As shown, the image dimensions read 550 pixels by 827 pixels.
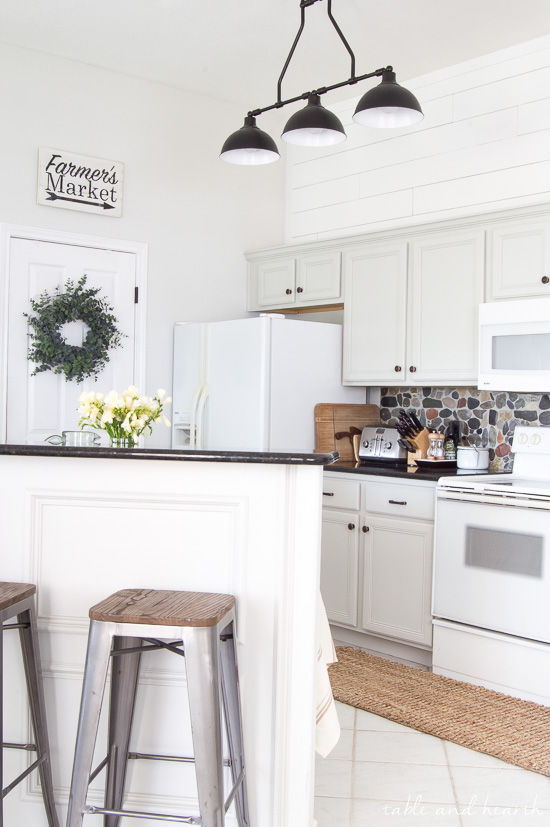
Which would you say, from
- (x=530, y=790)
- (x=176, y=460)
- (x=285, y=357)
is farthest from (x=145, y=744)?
(x=285, y=357)

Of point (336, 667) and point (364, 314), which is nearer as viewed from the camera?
point (336, 667)

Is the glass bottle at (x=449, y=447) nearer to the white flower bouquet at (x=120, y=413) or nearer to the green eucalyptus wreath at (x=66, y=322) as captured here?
the green eucalyptus wreath at (x=66, y=322)

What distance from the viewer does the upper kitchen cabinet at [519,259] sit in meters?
3.67

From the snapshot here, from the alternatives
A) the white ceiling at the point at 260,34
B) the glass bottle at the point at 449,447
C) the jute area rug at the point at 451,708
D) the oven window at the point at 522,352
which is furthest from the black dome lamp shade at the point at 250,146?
the jute area rug at the point at 451,708

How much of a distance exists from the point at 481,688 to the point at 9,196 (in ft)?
10.8

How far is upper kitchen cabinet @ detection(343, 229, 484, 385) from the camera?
3988 mm

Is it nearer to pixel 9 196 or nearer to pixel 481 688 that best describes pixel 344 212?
pixel 9 196

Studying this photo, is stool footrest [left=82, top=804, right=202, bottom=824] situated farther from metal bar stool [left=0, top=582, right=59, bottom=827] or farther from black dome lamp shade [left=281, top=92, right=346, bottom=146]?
black dome lamp shade [left=281, top=92, right=346, bottom=146]

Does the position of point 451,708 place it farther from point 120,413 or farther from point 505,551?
point 120,413

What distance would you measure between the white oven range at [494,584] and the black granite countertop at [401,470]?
150 millimetres

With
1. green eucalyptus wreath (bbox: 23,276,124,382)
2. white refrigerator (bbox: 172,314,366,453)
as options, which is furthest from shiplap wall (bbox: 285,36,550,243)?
green eucalyptus wreath (bbox: 23,276,124,382)

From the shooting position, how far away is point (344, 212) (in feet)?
16.2

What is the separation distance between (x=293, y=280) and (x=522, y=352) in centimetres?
159

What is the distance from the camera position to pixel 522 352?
3.77 meters
